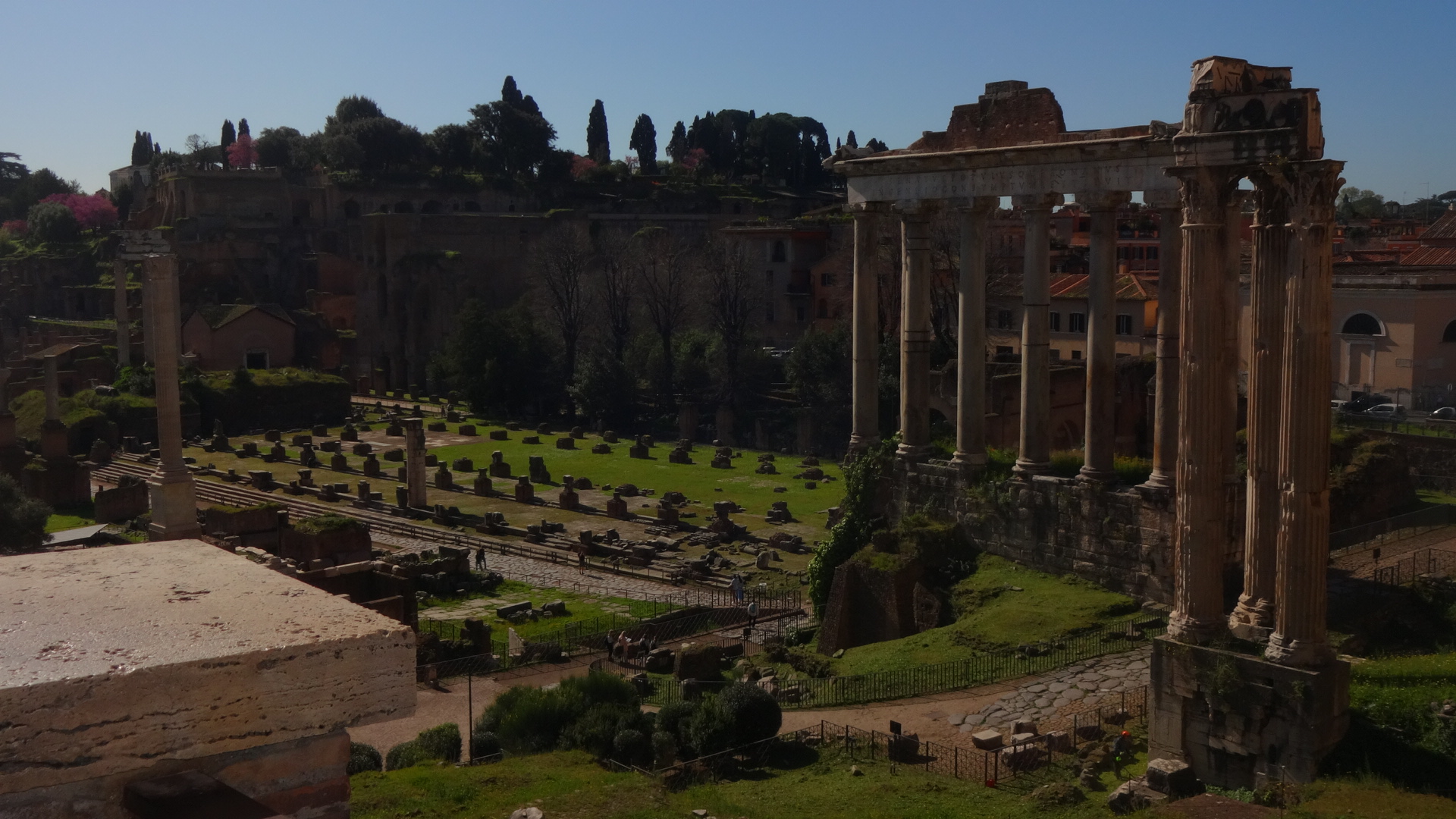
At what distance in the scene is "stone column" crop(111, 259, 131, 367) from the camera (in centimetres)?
5184

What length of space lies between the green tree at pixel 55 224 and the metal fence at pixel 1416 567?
74813 millimetres

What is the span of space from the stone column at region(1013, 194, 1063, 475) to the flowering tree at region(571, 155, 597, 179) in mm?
58098

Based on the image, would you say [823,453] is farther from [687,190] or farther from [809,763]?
[687,190]

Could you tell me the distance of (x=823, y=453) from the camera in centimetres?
4072

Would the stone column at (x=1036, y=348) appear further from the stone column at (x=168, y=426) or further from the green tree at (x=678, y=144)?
the green tree at (x=678, y=144)

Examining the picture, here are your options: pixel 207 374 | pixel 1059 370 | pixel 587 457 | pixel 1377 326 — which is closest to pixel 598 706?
pixel 1059 370

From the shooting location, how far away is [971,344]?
59.1 feet

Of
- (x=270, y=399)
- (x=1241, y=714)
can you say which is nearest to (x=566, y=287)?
(x=270, y=399)

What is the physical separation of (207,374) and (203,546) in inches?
1916

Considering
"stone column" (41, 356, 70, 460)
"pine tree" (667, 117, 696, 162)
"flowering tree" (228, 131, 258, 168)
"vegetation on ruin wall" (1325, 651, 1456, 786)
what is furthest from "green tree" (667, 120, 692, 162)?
"vegetation on ruin wall" (1325, 651, 1456, 786)

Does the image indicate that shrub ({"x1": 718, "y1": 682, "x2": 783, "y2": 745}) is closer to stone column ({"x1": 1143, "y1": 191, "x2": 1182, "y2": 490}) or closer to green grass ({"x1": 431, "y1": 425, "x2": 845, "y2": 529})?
stone column ({"x1": 1143, "y1": 191, "x2": 1182, "y2": 490})

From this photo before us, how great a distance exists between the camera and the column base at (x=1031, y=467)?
1725cm

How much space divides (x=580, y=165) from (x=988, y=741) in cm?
7324

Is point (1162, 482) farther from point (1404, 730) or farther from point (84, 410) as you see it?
point (84, 410)
